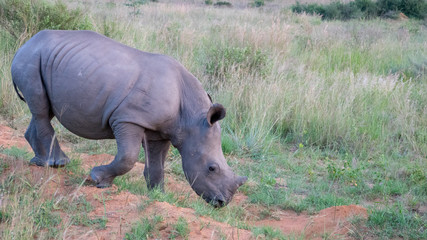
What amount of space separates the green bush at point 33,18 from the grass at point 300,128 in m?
0.27

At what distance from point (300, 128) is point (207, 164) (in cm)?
388

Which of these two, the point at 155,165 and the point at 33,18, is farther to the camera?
the point at 33,18

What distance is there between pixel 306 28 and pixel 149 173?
1253 centimetres

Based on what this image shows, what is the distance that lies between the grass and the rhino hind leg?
1.04ft

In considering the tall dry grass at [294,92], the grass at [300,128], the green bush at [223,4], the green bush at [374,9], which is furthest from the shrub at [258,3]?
the grass at [300,128]

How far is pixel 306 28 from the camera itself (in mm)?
16641

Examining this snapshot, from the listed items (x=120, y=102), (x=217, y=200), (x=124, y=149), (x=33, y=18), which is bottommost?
(x=217, y=200)

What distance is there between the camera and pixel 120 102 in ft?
14.7

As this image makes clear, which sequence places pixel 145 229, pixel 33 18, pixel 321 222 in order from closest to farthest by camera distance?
pixel 145 229 → pixel 321 222 → pixel 33 18

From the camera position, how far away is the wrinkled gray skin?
14.8 feet

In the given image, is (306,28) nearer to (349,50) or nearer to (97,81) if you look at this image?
(349,50)

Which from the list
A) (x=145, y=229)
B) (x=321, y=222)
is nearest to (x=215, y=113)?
(x=145, y=229)

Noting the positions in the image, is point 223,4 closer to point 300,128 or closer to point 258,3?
point 258,3

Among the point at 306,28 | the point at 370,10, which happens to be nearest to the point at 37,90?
the point at 306,28
